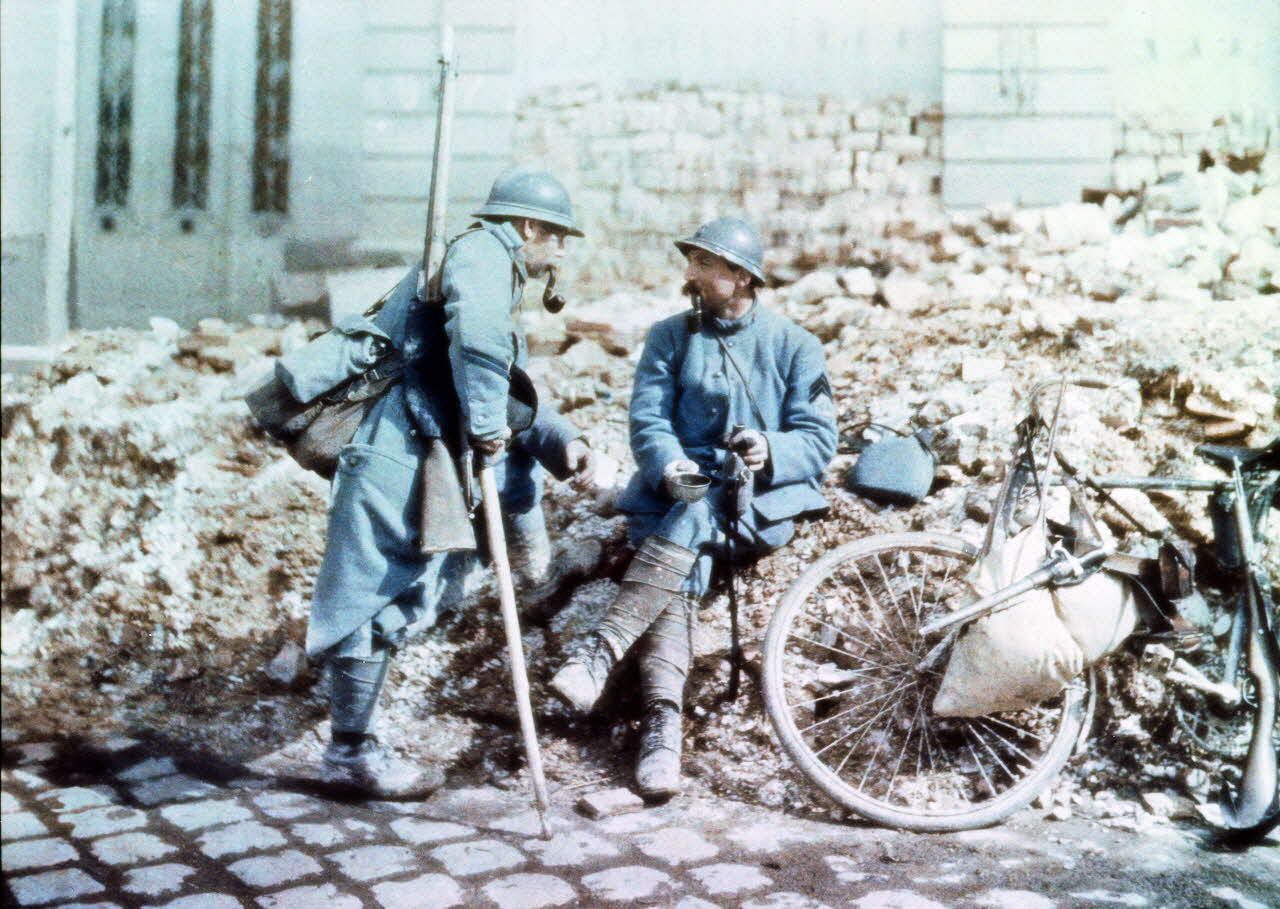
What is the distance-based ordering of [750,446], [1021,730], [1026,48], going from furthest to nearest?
[1026,48]
[750,446]
[1021,730]

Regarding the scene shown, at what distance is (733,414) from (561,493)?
3.58 ft

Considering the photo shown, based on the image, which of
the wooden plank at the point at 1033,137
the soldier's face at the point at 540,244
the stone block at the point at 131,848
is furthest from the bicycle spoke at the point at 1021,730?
the wooden plank at the point at 1033,137

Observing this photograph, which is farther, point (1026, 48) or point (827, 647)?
point (1026, 48)

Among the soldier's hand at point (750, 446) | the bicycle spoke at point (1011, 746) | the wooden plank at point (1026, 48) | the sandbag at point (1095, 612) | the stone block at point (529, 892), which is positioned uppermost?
the wooden plank at point (1026, 48)

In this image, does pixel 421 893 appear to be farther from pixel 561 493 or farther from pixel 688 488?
pixel 561 493

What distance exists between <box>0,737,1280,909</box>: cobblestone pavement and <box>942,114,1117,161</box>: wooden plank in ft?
15.9

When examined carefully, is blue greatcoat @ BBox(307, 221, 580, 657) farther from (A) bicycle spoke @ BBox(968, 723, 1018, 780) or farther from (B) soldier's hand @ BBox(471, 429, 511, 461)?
(A) bicycle spoke @ BBox(968, 723, 1018, 780)

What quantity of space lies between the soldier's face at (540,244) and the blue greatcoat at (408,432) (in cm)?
7

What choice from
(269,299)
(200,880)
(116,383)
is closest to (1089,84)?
(269,299)

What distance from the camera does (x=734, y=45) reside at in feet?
22.7

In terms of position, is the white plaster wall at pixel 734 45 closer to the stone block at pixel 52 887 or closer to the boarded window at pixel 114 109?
the boarded window at pixel 114 109

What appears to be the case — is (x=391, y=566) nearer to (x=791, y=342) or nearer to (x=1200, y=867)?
(x=791, y=342)

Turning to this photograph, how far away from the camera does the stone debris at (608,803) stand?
352cm

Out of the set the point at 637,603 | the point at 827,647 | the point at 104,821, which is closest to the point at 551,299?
the point at 637,603
